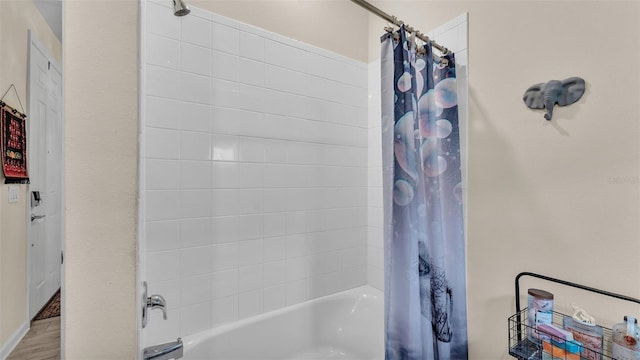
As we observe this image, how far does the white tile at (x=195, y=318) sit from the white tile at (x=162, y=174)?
2.00 feet

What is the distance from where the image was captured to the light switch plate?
0.49m

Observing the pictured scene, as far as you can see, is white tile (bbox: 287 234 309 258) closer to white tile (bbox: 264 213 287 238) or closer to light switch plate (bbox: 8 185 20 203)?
white tile (bbox: 264 213 287 238)

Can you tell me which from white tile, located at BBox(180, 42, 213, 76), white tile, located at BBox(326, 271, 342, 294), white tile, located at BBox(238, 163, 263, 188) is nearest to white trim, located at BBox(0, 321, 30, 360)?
white tile, located at BBox(238, 163, 263, 188)

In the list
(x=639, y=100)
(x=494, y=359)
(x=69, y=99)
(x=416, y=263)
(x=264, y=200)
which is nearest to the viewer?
(x=69, y=99)

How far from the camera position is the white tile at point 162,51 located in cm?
137

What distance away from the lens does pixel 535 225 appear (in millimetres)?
1253

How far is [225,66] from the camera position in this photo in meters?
1.57

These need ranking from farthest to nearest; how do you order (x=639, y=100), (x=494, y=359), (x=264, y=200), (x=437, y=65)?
1. (x=264, y=200)
2. (x=437, y=65)
3. (x=494, y=359)
4. (x=639, y=100)

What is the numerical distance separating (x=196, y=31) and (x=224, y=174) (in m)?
0.73

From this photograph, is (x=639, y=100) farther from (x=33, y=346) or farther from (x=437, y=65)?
(x=33, y=346)

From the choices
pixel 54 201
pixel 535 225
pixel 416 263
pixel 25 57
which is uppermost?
pixel 25 57

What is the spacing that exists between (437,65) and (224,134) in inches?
45.5

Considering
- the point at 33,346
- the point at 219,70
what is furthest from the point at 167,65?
the point at 33,346

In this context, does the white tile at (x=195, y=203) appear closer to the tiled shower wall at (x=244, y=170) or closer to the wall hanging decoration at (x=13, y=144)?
the tiled shower wall at (x=244, y=170)
